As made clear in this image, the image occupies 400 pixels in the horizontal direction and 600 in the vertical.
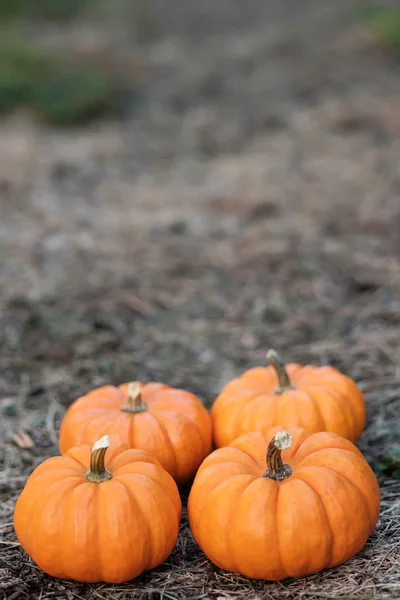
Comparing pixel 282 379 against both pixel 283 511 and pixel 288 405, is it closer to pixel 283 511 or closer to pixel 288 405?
pixel 288 405

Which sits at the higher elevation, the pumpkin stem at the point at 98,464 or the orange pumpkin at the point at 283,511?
the pumpkin stem at the point at 98,464

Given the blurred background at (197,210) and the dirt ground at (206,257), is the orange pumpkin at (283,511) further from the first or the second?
the blurred background at (197,210)

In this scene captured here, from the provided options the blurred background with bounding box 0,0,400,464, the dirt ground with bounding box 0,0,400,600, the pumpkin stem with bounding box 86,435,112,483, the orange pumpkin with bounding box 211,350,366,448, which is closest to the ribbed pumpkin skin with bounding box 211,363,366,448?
the orange pumpkin with bounding box 211,350,366,448

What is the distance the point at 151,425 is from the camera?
2.86m

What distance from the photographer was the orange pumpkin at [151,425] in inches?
112

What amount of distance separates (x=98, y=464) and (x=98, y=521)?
0.61 feet

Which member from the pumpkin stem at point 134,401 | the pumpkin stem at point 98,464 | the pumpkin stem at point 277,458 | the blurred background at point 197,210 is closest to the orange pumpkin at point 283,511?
the pumpkin stem at point 277,458

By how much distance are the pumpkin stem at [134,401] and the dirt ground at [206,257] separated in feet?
1.39

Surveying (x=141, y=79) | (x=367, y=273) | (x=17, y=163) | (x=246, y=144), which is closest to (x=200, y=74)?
(x=141, y=79)

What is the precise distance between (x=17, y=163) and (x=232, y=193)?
2.75 metres

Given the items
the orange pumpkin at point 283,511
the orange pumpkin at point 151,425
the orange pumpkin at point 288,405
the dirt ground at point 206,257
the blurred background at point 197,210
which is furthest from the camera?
the blurred background at point 197,210

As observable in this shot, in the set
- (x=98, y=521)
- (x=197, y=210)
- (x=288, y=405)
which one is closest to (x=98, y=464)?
(x=98, y=521)

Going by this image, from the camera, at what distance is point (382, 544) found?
8.47ft

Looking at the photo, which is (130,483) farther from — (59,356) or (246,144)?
(246,144)
